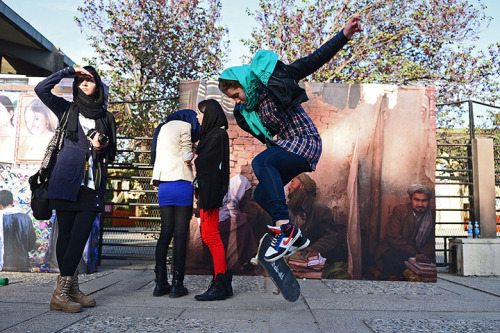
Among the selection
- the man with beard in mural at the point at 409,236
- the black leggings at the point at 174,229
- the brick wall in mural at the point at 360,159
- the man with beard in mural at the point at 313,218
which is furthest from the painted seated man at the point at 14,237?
the man with beard in mural at the point at 409,236

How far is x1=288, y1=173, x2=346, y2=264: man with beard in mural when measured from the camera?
526 centimetres

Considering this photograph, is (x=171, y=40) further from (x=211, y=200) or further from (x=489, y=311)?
(x=489, y=311)

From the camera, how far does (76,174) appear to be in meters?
3.18

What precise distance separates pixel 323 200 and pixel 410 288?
1482mm

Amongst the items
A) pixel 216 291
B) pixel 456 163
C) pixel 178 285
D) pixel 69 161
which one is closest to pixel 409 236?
pixel 216 291

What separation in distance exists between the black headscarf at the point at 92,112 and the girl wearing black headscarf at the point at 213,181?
830mm

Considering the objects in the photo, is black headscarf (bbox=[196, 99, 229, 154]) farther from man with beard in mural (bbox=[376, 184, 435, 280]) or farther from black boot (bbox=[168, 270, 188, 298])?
man with beard in mural (bbox=[376, 184, 435, 280])

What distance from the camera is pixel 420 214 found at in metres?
5.35

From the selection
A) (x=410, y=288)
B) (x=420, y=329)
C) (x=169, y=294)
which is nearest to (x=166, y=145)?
(x=169, y=294)

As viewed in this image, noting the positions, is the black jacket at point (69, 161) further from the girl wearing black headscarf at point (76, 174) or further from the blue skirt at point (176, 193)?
the blue skirt at point (176, 193)

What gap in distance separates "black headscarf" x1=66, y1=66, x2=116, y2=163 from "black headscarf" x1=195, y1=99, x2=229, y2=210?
2.72 ft

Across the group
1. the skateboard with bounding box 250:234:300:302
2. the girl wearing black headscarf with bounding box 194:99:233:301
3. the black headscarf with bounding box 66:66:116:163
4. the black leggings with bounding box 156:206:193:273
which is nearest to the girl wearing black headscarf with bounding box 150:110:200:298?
the black leggings with bounding box 156:206:193:273

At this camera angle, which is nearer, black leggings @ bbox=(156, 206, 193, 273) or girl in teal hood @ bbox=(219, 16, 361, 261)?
girl in teal hood @ bbox=(219, 16, 361, 261)

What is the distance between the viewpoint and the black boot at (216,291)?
3625 millimetres
